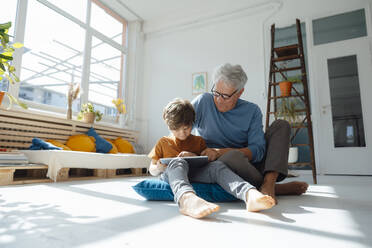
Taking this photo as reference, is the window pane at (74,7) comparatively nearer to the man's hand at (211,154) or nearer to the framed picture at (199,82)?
the framed picture at (199,82)

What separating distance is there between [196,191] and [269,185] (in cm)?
38

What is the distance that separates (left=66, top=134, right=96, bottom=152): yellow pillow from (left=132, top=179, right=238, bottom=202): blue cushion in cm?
214

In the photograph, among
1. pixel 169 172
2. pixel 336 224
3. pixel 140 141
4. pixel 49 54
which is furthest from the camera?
pixel 140 141

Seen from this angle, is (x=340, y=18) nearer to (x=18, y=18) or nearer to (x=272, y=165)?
(x=272, y=165)

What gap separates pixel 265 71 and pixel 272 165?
121 inches

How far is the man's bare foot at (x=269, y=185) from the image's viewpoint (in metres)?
1.26

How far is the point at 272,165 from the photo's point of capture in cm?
136

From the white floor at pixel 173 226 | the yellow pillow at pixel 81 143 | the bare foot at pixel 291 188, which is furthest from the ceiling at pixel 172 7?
the white floor at pixel 173 226

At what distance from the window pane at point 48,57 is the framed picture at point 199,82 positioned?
1994 millimetres


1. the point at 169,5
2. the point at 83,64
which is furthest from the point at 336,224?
the point at 169,5

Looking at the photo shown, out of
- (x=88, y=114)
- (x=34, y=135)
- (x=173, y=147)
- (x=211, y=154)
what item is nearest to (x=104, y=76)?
(x=88, y=114)

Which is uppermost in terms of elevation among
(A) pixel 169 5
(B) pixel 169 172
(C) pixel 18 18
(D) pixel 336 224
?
(A) pixel 169 5

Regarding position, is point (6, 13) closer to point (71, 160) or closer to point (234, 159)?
point (71, 160)

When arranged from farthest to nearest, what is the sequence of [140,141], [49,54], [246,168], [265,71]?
1. [140,141]
2. [265,71]
3. [49,54]
4. [246,168]
